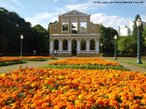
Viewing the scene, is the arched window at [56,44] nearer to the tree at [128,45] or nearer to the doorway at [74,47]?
the doorway at [74,47]

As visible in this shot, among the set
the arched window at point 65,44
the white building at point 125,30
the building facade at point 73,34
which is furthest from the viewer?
the white building at point 125,30

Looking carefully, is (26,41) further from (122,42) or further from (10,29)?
(122,42)

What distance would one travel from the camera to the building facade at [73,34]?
7681 centimetres

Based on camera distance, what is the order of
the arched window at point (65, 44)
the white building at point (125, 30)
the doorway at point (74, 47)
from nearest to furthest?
1. the doorway at point (74, 47)
2. the arched window at point (65, 44)
3. the white building at point (125, 30)

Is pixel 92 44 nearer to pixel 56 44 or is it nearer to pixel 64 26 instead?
pixel 64 26

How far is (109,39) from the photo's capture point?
9881 cm

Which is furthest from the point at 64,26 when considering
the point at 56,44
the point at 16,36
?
the point at 16,36

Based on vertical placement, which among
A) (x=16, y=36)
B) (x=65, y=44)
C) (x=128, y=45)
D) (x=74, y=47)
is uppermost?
(x=16, y=36)

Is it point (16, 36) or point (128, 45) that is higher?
point (16, 36)

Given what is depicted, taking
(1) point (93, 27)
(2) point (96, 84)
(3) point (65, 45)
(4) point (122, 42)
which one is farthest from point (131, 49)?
(2) point (96, 84)

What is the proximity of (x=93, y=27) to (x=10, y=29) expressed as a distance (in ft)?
62.4

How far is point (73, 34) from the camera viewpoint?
78438 millimetres

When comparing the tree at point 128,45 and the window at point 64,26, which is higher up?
the window at point 64,26

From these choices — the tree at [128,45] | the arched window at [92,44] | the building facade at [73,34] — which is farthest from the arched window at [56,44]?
the tree at [128,45]
